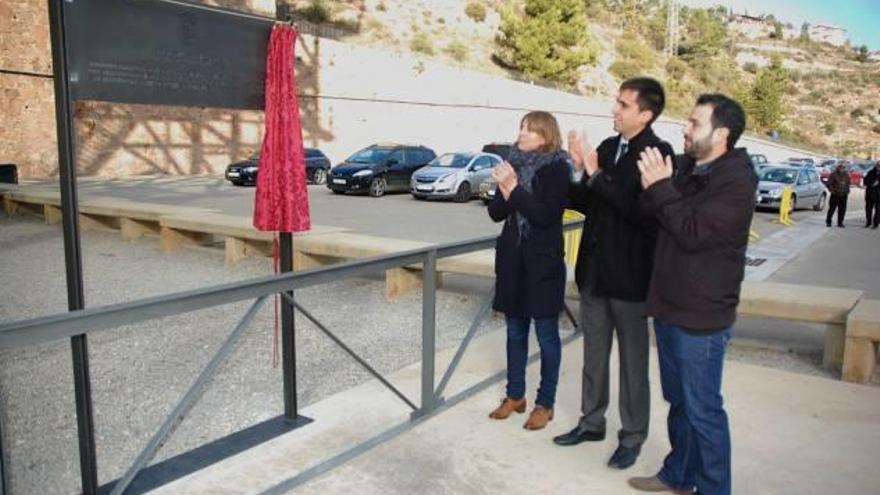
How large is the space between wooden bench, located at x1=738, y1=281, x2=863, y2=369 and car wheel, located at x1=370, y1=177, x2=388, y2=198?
52.8 ft

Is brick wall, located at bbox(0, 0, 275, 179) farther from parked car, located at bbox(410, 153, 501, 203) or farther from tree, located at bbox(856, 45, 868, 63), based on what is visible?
tree, located at bbox(856, 45, 868, 63)

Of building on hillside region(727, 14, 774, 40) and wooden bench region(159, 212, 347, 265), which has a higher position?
building on hillside region(727, 14, 774, 40)

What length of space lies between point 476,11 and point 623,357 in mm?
55054

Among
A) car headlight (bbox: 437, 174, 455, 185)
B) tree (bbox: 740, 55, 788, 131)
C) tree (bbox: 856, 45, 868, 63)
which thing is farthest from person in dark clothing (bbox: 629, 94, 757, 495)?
tree (bbox: 856, 45, 868, 63)

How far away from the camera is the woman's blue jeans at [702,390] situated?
2986 mm

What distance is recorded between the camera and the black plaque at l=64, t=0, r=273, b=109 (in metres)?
3.16

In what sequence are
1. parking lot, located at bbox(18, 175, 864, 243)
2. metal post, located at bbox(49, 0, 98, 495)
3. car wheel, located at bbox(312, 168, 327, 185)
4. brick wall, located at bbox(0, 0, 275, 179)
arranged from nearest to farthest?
1. metal post, located at bbox(49, 0, 98, 495)
2. parking lot, located at bbox(18, 175, 864, 243)
3. brick wall, located at bbox(0, 0, 275, 179)
4. car wheel, located at bbox(312, 168, 327, 185)

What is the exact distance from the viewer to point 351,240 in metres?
8.42

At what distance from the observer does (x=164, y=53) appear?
3.50 m

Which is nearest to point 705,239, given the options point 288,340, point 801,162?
point 288,340

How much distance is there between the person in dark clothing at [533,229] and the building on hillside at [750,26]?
146 metres

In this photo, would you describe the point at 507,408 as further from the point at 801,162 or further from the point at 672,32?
the point at 672,32

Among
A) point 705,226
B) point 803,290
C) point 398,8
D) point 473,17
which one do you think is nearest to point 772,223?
point 803,290

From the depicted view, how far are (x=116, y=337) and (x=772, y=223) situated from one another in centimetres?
1625
